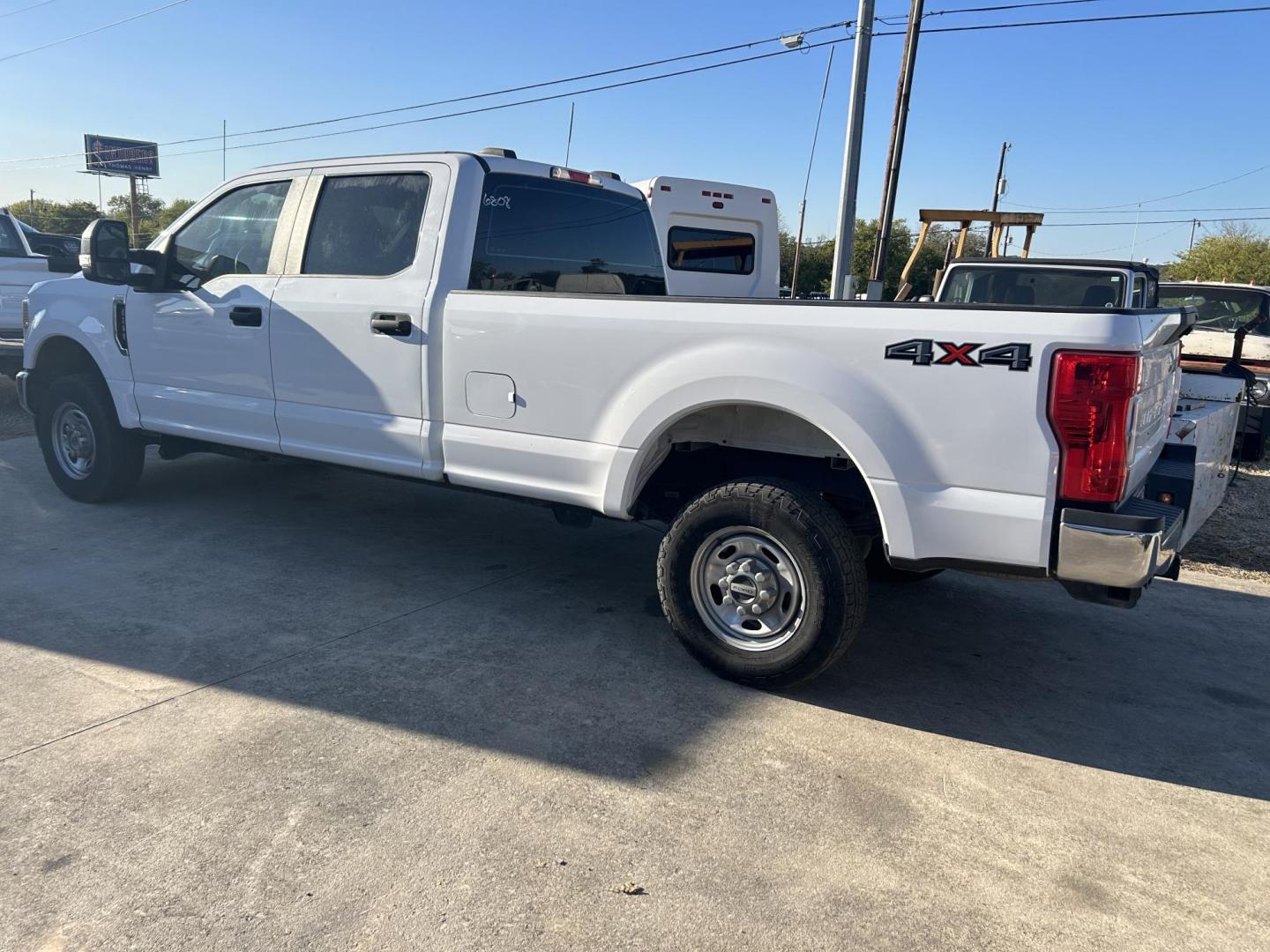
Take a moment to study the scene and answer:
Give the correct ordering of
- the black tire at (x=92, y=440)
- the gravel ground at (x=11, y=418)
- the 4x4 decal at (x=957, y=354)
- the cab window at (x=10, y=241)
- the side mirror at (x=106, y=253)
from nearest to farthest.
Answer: the 4x4 decal at (x=957, y=354) < the side mirror at (x=106, y=253) < the black tire at (x=92, y=440) < the gravel ground at (x=11, y=418) < the cab window at (x=10, y=241)

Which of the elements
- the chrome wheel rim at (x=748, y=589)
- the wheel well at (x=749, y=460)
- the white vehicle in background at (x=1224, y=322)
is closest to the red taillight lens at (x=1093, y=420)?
the wheel well at (x=749, y=460)

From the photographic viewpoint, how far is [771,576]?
144 inches

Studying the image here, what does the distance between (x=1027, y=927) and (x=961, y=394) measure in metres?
1.57

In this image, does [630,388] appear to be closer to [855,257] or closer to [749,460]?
[749,460]

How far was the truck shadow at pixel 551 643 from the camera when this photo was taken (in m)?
3.48

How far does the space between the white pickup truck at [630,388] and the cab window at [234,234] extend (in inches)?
0.7

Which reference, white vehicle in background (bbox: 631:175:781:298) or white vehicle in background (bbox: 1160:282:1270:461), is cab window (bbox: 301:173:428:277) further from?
white vehicle in background (bbox: 1160:282:1270:461)

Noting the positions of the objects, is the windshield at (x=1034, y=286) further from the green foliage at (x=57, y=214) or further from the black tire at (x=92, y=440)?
the green foliage at (x=57, y=214)

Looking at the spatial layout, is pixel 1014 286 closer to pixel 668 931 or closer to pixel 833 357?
pixel 833 357

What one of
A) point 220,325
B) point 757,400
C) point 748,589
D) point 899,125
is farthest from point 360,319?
point 899,125

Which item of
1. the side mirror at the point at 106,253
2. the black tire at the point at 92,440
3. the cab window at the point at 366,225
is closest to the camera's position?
the cab window at the point at 366,225

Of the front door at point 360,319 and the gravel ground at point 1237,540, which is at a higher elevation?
the front door at point 360,319

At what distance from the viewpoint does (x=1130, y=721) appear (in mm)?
3721

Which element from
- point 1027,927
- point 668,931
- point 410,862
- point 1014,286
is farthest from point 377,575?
point 1014,286
